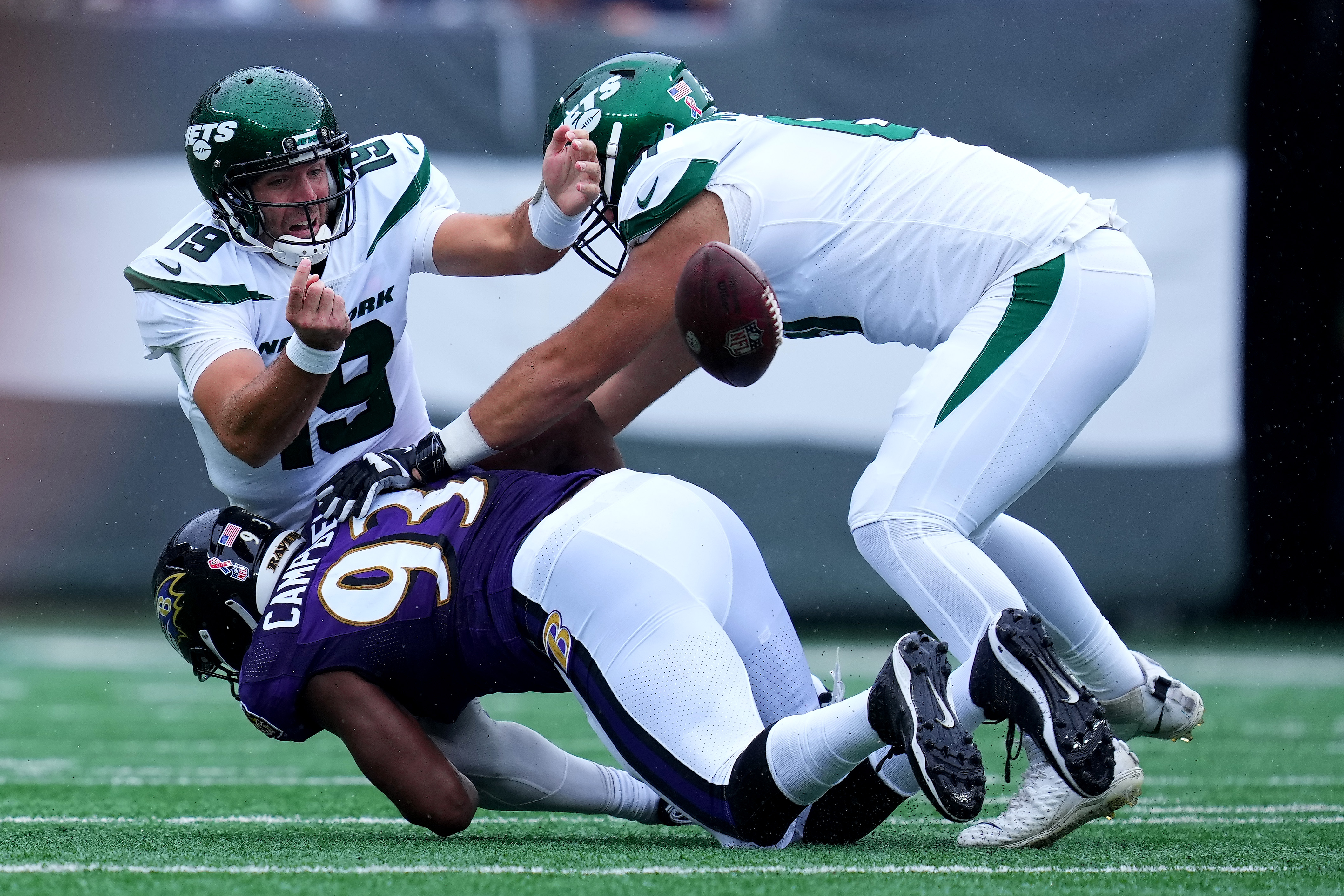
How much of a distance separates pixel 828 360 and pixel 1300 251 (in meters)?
2.20

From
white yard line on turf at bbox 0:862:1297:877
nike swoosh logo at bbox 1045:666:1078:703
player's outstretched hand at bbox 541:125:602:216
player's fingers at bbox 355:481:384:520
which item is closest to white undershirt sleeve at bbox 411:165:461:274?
player's outstretched hand at bbox 541:125:602:216

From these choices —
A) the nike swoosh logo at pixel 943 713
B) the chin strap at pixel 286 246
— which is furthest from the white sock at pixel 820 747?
the chin strap at pixel 286 246

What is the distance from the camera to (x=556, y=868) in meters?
2.49

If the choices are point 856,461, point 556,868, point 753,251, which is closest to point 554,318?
point 856,461

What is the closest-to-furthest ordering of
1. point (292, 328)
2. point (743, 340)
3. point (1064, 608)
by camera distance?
point (743, 340), point (1064, 608), point (292, 328)

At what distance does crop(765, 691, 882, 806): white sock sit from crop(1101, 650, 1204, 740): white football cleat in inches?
32.4

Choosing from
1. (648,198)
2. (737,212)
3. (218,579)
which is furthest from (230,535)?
(737,212)

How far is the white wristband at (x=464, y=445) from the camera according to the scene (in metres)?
2.93

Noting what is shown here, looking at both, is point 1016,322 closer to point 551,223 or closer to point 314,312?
point 551,223

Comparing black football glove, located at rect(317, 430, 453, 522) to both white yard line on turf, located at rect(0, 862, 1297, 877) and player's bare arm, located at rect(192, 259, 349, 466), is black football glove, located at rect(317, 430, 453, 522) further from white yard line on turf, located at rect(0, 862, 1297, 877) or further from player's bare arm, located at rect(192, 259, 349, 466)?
white yard line on turf, located at rect(0, 862, 1297, 877)

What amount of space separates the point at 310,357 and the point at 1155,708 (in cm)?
170

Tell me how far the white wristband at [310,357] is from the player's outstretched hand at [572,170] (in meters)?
0.61

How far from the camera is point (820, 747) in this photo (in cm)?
246

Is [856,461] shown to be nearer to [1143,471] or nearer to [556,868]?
[1143,471]
